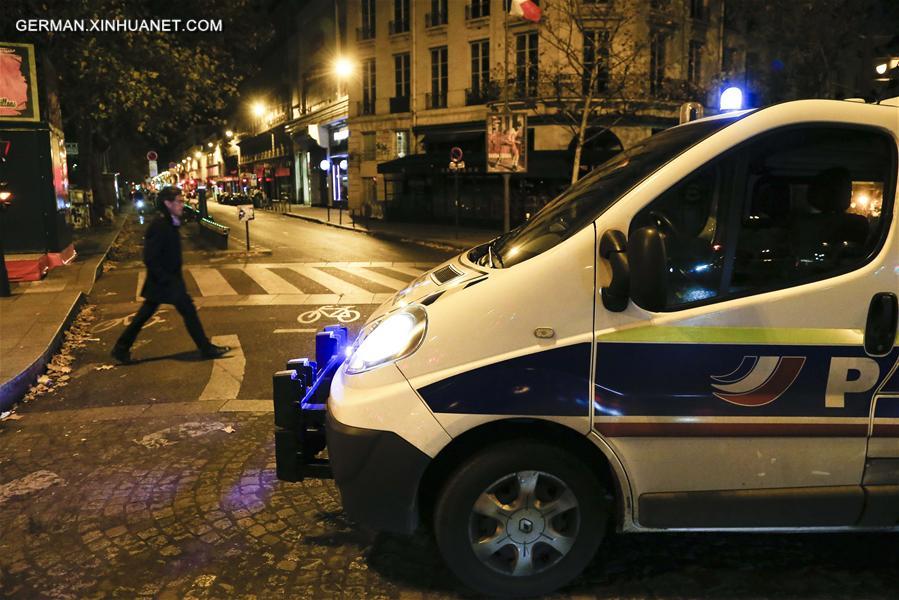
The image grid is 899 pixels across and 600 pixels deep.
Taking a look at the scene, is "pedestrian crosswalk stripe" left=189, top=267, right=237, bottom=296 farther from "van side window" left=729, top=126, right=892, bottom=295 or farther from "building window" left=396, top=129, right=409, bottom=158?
"building window" left=396, top=129, right=409, bottom=158

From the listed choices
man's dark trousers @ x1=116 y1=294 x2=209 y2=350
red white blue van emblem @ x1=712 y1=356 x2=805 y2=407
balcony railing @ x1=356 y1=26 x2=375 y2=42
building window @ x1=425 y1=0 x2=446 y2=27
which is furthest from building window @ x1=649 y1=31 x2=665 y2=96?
red white blue van emblem @ x1=712 y1=356 x2=805 y2=407

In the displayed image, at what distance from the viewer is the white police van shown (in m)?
2.84

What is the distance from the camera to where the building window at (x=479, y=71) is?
31906 mm

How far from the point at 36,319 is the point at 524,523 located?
A: 26.8 ft

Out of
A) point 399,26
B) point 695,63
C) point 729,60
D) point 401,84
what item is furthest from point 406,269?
point 399,26

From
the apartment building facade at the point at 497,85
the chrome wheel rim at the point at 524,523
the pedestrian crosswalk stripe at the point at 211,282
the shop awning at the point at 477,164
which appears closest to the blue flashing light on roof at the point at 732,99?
the chrome wheel rim at the point at 524,523

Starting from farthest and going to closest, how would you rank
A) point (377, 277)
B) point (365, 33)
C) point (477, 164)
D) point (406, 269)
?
point (365, 33), point (477, 164), point (406, 269), point (377, 277)

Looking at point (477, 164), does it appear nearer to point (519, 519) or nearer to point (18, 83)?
point (18, 83)

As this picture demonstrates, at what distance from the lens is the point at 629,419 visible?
9.46ft

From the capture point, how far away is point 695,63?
30.7 metres

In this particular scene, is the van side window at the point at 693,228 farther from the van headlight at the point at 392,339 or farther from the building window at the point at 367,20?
the building window at the point at 367,20

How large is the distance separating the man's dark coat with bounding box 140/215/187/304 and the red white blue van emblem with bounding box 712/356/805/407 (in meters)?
6.15

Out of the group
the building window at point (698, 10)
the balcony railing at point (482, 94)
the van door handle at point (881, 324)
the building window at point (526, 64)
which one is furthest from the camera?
the balcony railing at point (482, 94)

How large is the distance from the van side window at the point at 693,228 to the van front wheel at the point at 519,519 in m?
0.89
